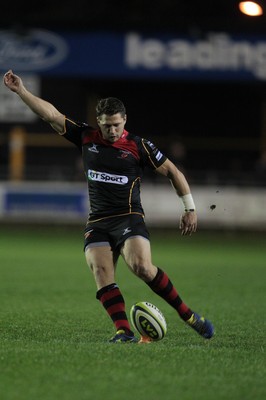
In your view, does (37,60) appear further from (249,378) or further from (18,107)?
(249,378)

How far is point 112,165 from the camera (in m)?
7.93

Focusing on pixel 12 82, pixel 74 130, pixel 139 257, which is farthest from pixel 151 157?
pixel 12 82

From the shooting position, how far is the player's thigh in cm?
768

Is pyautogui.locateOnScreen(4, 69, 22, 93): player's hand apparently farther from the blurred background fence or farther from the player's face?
the blurred background fence

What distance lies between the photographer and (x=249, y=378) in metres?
6.01

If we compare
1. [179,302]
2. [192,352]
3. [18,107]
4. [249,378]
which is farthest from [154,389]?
[18,107]

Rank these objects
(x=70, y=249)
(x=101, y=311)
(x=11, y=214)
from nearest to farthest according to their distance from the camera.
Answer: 1. (x=101, y=311)
2. (x=70, y=249)
3. (x=11, y=214)

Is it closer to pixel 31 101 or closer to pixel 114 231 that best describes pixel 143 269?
pixel 114 231

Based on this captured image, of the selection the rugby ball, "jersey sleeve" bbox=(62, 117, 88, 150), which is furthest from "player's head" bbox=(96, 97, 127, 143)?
the rugby ball

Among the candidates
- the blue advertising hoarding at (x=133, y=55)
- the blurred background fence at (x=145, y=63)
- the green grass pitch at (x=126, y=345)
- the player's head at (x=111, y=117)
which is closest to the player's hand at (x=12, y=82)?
the player's head at (x=111, y=117)

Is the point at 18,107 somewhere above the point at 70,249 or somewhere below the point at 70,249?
above

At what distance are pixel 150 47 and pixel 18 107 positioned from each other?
206 inches

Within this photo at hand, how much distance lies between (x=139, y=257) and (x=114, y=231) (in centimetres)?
38

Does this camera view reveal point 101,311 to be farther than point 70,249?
No
